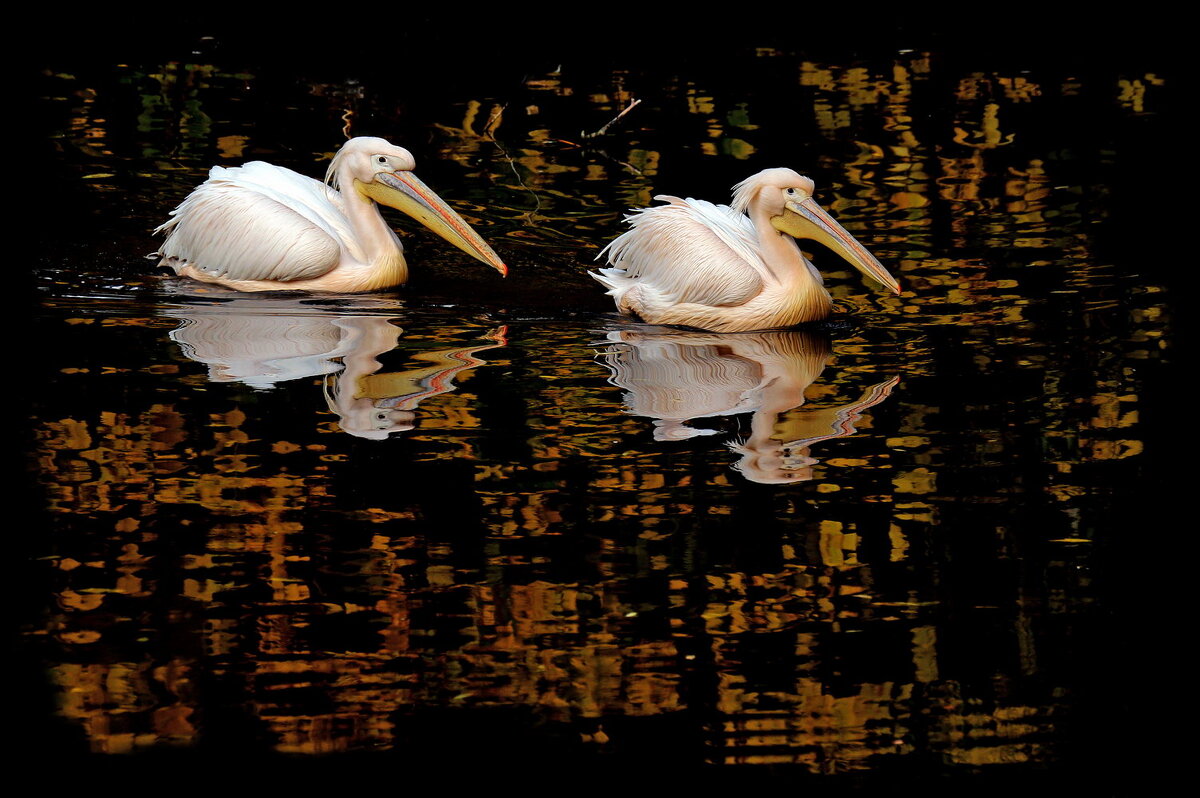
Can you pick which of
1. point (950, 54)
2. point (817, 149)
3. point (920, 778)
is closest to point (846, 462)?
point (920, 778)

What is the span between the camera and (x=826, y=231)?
7.09m

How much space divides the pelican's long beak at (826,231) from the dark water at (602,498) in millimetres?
206

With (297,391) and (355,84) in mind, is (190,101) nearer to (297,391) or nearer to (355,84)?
(355,84)

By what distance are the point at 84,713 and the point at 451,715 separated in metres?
0.74

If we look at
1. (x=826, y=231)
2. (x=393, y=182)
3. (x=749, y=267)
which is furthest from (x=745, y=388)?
(x=393, y=182)

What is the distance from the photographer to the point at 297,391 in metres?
5.88

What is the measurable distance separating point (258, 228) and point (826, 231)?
2336 millimetres

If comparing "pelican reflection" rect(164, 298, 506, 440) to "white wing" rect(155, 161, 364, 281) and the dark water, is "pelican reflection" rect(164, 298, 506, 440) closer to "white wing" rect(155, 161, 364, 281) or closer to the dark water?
the dark water

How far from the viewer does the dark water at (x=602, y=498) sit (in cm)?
374

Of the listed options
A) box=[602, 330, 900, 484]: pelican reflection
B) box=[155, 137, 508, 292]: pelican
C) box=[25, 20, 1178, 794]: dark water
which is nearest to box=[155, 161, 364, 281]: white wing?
box=[155, 137, 508, 292]: pelican

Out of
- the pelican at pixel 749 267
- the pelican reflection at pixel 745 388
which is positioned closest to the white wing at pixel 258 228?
the pelican at pixel 749 267

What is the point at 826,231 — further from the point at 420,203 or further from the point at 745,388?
the point at 420,203

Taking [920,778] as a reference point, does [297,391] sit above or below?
above

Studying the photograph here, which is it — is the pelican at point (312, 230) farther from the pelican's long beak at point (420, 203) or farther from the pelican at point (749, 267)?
the pelican at point (749, 267)
